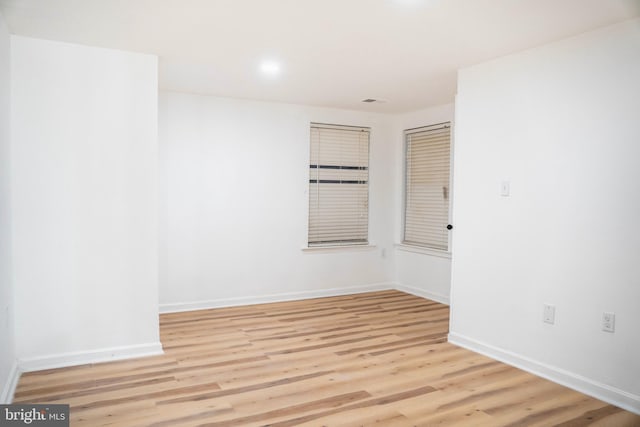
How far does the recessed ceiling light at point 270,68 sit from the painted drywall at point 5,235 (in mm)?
1790

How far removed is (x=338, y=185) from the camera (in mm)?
6160

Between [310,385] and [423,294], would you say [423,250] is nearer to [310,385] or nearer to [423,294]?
[423,294]

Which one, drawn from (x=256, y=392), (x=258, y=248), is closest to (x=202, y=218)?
(x=258, y=248)

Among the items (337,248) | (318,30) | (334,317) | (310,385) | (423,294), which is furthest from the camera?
(337,248)

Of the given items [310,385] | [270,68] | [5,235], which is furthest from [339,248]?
[5,235]

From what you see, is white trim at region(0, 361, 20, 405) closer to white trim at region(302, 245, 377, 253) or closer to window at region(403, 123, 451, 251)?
white trim at region(302, 245, 377, 253)

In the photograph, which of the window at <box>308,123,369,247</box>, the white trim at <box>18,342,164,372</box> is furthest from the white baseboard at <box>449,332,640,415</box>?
the white trim at <box>18,342,164,372</box>

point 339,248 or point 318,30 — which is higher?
point 318,30

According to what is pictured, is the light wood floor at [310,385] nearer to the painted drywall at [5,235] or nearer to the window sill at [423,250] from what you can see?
the painted drywall at [5,235]

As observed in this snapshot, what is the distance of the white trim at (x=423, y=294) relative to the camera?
570 cm

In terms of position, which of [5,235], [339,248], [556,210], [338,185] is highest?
[338,185]

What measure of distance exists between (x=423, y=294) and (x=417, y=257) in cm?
47

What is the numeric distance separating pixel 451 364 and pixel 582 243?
4.24 ft

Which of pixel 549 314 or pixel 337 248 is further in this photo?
pixel 337 248
